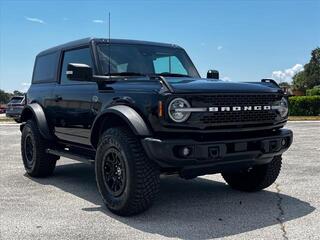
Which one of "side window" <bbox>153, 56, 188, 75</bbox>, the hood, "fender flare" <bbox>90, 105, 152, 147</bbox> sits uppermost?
"side window" <bbox>153, 56, 188, 75</bbox>

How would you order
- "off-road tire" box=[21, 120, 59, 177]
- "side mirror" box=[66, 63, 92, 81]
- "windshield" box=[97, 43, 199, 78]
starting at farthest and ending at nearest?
1. "off-road tire" box=[21, 120, 59, 177]
2. "windshield" box=[97, 43, 199, 78]
3. "side mirror" box=[66, 63, 92, 81]

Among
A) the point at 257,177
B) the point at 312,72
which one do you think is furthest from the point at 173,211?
the point at 312,72

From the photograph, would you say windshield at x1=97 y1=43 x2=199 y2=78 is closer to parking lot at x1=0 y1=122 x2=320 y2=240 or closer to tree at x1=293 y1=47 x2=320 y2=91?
parking lot at x1=0 y1=122 x2=320 y2=240

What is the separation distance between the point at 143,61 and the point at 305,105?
77.0 ft

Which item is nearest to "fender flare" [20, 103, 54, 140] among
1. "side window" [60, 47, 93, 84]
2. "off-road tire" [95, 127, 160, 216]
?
"side window" [60, 47, 93, 84]

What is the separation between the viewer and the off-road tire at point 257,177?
5.79 metres

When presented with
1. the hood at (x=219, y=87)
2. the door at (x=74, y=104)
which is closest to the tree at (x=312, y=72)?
the door at (x=74, y=104)

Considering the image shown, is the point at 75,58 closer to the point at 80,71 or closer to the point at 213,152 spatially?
the point at 80,71

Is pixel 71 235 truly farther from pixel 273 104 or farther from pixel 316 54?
pixel 316 54

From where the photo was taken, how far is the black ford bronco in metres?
4.55

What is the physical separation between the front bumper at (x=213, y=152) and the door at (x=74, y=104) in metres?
1.49

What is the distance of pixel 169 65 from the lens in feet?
21.2

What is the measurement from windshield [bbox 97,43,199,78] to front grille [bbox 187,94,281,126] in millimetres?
1533

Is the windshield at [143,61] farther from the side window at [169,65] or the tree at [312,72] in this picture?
the tree at [312,72]
